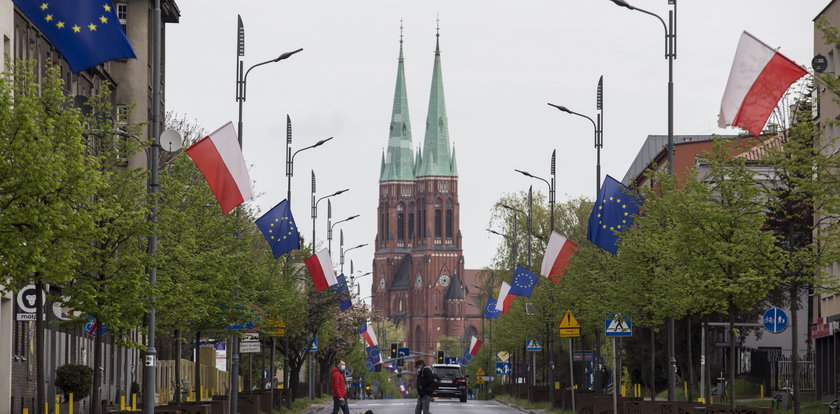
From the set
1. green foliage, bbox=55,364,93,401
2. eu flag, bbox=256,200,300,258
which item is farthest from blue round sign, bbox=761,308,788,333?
green foliage, bbox=55,364,93,401

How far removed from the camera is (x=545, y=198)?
329 ft

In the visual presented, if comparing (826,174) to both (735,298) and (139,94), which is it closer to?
(735,298)

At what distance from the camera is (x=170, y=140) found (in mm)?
30469

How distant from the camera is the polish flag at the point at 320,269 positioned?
48750 millimetres

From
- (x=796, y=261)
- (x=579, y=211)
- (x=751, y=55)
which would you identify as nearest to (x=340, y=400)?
(x=796, y=261)

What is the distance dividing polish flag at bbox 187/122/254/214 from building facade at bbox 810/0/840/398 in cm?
2284

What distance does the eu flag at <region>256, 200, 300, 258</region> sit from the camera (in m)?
42.9

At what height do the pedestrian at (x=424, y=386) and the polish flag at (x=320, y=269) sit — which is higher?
the polish flag at (x=320, y=269)

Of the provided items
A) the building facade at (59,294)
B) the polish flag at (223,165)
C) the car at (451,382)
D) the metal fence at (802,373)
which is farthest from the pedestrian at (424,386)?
the car at (451,382)

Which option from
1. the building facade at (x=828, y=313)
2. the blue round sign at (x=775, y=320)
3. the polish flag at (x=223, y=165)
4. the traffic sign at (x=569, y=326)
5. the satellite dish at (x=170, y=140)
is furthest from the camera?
the building facade at (x=828, y=313)

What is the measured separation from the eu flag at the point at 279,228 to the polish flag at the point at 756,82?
62.6 ft

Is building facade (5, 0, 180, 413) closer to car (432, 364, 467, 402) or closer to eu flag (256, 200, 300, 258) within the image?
eu flag (256, 200, 300, 258)

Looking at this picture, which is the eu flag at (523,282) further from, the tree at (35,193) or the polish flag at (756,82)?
the tree at (35,193)

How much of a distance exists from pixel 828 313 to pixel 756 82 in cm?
2977
